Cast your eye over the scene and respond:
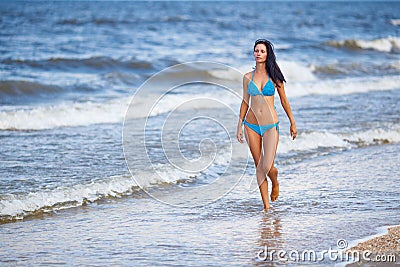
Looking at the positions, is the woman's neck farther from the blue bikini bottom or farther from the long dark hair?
the blue bikini bottom

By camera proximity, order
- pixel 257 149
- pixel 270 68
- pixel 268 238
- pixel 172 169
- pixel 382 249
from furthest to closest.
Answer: pixel 172 169 → pixel 257 149 → pixel 270 68 → pixel 268 238 → pixel 382 249

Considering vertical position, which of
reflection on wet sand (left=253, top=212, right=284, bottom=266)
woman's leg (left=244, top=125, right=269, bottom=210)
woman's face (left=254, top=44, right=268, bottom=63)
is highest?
woman's face (left=254, top=44, right=268, bottom=63)

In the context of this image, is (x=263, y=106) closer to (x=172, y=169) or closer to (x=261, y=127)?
(x=261, y=127)

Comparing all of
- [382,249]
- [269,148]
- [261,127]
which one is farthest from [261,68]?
[382,249]

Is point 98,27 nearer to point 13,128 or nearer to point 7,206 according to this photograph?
point 13,128

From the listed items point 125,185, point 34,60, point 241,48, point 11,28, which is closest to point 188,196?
point 125,185

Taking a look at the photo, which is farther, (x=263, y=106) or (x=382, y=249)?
(x=263, y=106)

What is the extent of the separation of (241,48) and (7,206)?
25.6 metres

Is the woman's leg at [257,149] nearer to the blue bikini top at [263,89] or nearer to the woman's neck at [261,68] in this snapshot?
the blue bikini top at [263,89]

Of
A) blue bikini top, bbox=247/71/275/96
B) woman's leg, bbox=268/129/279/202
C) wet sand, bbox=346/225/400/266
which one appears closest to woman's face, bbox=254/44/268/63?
blue bikini top, bbox=247/71/275/96

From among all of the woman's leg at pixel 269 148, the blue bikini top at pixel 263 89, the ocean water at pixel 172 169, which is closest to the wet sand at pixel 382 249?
the ocean water at pixel 172 169

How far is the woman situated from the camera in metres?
6.39

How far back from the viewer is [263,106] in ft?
21.2

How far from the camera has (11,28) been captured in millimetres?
37000
